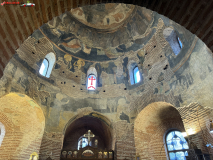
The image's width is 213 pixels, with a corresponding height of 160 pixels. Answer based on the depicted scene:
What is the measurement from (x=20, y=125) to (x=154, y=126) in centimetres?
754

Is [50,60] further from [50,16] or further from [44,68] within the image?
[50,16]

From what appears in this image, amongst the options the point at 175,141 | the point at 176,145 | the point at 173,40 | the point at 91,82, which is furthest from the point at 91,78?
the point at 176,145

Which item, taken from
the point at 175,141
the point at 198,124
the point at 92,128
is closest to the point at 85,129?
the point at 92,128

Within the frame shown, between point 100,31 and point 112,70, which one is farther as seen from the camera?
point 100,31

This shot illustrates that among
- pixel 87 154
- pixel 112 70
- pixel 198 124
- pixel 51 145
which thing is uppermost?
pixel 112 70

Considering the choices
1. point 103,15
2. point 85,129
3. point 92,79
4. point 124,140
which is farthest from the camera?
point 103,15

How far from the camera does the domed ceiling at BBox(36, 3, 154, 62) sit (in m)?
10.9

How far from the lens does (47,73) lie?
33.3 feet

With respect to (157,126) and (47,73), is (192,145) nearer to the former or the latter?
(157,126)

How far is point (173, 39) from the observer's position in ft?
29.5

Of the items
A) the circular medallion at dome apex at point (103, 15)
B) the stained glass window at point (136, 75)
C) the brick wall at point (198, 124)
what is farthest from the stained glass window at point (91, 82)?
the brick wall at point (198, 124)

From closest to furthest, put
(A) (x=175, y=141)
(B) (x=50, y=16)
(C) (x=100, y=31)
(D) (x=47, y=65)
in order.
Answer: (B) (x=50, y=16)
(A) (x=175, y=141)
(D) (x=47, y=65)
(C) (x=100, y=31)

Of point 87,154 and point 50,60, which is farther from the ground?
point 50,60

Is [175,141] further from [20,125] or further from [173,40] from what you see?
[20,125]
